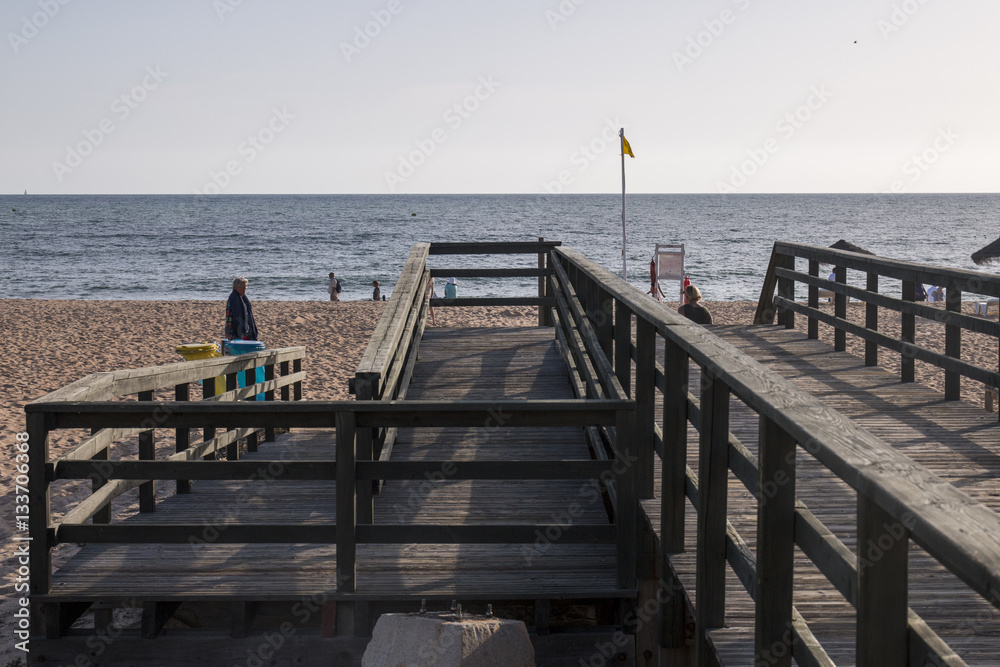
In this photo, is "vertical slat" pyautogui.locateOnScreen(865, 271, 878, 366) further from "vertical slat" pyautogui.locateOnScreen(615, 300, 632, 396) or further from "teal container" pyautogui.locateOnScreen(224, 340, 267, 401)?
"teal container" pyautogui.locateOnScreen(224, 340, 267, 401)

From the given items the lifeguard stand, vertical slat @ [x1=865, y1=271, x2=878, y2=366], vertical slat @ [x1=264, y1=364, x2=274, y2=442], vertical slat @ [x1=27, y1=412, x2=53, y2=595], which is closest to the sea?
the lifeguard stand

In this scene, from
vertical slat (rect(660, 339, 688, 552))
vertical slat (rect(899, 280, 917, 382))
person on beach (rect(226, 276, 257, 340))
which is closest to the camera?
vertical slat (rect(660, 339, 688, 552))

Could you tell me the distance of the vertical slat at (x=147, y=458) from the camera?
16.7ft

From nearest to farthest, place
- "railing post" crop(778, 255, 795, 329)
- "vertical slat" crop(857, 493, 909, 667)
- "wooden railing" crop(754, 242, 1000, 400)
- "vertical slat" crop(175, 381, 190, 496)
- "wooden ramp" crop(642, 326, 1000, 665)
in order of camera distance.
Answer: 1. "vertical slat" crop(857, 493, 909, 667)
2. "wooden ramp" crop(642, 326, 1000, 665)
3. "vertical slat" crop(175, 381, 190, 496)
4. "wooden railing" crop(754, 242, 1000, 400)
5. "railing post" crop(778, 255, 795, 329)

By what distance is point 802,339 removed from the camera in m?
9.32

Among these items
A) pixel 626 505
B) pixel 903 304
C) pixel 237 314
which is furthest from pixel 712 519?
pixel 237 314

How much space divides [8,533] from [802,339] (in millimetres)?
7323

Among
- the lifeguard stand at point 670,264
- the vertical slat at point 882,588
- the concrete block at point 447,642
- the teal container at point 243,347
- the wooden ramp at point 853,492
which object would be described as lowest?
the concrete block at point 447,642

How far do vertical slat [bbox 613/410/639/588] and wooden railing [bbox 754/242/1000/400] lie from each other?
2629 millimetres

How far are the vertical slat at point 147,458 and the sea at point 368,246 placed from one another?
15434 mm

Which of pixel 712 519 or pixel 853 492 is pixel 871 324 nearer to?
pixel 853 492

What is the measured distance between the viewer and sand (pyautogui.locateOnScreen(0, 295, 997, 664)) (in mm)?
9836

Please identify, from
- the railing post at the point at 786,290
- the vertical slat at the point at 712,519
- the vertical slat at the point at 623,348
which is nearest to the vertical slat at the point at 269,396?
the vertical slat at the point at 623,348

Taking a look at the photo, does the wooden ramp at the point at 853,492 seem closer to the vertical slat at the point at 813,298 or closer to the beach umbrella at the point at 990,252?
the vertical slat at the point at 813,298
